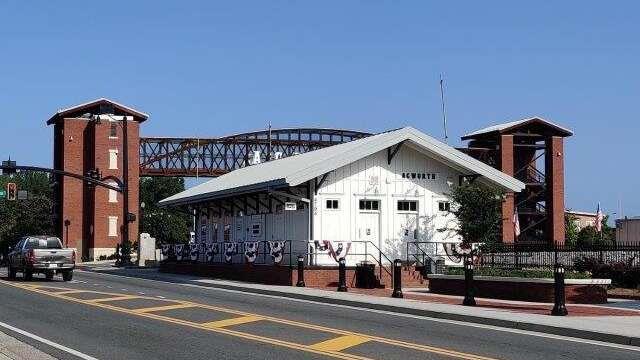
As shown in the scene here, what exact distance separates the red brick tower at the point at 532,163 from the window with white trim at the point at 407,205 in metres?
45.2

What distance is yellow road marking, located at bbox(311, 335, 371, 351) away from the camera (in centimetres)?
1432

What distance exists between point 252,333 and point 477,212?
17688 millimetres

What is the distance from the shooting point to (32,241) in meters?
38.1

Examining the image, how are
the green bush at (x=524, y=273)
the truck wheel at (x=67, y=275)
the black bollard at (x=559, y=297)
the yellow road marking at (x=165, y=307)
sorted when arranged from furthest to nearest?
the truck wheel at (x=67, y=275)
the green bush at (x=524, y=273)
the yellow road marking at (x=165, y=307)
the black bollard at (x=559, y=297)

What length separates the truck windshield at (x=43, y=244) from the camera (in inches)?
1488

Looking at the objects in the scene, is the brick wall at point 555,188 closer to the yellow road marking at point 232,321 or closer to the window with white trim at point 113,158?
the window with white trim at point 113,158

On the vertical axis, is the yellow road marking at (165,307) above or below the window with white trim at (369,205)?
below

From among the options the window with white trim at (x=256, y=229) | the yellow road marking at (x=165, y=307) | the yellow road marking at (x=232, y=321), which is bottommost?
the yellow road marking at (x=232, y=321)

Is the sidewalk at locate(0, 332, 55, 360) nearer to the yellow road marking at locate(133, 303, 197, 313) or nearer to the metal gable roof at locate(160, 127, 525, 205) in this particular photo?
the yellow road marking at locate(133, 303, 197, 313)

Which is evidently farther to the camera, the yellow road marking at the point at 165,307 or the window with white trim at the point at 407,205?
the window with white trim at the point at 407,205

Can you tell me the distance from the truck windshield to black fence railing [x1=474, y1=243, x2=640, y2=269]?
18.0 meters

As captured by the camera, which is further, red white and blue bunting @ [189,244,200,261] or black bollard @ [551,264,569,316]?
red white and blue bunting @ [189,244,200,261]

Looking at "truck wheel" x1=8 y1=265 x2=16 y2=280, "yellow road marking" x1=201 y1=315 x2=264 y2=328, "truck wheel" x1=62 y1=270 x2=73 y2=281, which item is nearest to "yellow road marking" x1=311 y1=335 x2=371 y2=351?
"yellow road marking" x1=201 y1=315 x2=264 y2=328

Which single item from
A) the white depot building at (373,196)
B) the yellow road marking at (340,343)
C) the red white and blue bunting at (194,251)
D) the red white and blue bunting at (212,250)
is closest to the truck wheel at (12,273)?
the red white and blue bunting at (194,251)
